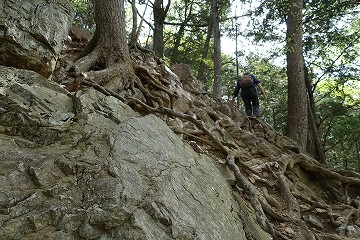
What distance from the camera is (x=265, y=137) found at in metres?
6.88

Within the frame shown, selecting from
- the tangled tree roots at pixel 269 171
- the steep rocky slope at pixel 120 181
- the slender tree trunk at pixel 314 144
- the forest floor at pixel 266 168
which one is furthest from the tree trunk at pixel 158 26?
the steep rocky slope at pixel 120 181

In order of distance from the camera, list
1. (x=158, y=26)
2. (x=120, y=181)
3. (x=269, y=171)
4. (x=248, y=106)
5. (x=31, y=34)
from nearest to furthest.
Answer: (x=120, y=181) < (x=31, y=34) < (x=269, y=171) < (x=248, y=106) < (x=158, y=26)

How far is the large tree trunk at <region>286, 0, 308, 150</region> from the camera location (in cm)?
715

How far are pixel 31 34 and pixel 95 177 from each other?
2189 millimetres

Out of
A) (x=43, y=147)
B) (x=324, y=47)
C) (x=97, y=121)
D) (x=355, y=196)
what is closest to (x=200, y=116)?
(x=355, y=196)

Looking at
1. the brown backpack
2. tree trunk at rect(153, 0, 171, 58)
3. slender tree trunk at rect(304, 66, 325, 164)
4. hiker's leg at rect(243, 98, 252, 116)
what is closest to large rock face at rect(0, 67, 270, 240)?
the brown backpack

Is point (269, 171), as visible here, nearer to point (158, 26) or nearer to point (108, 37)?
point (108, 37)

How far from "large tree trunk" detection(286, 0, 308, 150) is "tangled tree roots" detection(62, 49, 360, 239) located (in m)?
0.51

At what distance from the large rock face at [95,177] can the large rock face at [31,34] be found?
12.4 inches

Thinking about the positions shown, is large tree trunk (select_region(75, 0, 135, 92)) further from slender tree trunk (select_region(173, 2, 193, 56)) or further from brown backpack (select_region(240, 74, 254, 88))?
slender tree trunk (select_region(173, 2, 193, 56))

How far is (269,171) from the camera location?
201 inches

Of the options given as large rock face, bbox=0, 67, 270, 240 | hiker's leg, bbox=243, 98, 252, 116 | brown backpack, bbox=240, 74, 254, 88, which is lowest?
large rock face, bbox=0, 67, 270, 240

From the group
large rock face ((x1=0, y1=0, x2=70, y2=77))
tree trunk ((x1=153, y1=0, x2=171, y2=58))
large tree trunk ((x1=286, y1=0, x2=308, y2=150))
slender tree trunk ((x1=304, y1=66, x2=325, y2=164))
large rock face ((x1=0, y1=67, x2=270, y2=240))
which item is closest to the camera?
large rock face ((x1=0, y1=67, x2=270, y2=240))

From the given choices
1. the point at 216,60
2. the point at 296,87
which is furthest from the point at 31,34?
the point at 216,60
